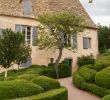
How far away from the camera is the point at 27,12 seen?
44000 millimetres

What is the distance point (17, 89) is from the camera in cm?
2372

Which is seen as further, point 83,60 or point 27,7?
point 83,60

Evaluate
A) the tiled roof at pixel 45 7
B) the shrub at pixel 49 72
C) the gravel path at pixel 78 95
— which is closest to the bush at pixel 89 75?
the gravel path at pixel 78 95

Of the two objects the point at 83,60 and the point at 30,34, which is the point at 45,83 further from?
the point at 83,60

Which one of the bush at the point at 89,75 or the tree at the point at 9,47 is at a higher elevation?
the tree at the point at 9,47

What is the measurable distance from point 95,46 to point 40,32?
1239cm

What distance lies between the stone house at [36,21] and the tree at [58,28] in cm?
424

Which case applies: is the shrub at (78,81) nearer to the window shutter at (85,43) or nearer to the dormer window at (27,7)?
the dormer window at (27,7)

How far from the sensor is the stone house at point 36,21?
4228cm

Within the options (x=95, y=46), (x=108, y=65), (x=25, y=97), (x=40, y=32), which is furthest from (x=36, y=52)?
(x=25, y=97)

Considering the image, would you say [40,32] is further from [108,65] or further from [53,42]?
[108,65]

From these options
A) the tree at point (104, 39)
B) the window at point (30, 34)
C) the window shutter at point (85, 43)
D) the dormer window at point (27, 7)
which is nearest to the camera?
the window at point (30, 34)

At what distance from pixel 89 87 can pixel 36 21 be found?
16.5 metres

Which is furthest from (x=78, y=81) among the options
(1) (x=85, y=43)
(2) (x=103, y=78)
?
(1) (x=85, y=43)
